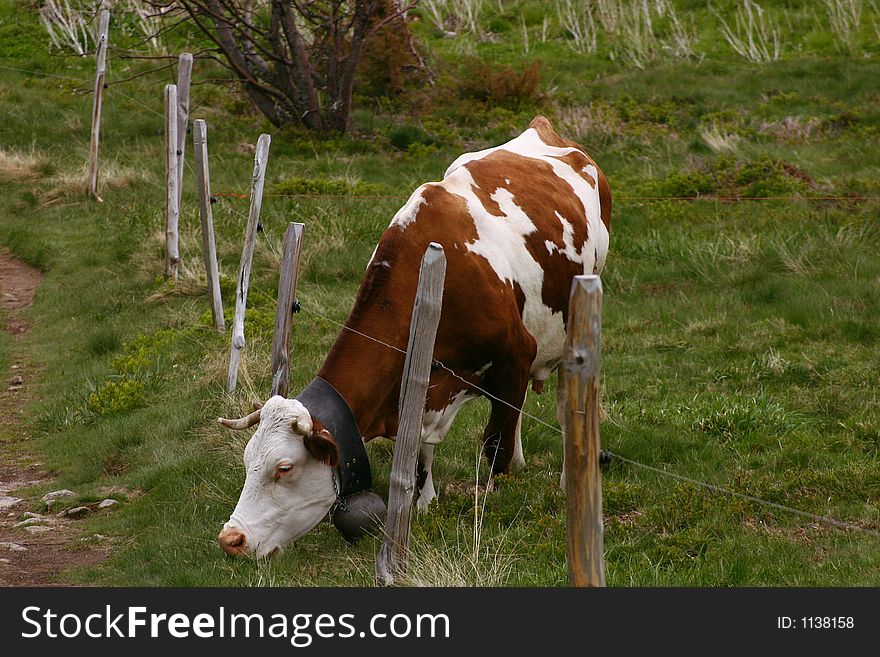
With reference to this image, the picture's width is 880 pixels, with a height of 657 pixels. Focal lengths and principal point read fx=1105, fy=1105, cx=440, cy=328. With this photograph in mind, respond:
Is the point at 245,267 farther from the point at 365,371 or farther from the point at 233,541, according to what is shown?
the point at 233,541

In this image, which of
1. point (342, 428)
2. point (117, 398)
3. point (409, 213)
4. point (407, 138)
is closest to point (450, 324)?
point (409, 213)

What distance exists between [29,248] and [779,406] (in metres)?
10.0

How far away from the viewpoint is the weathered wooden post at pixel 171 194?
11.5 m

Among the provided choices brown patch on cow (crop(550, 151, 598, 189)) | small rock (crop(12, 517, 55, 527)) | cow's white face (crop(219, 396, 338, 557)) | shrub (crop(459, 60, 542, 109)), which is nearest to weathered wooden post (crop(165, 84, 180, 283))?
brown patch on cow (crop(550, 151, 598, 189))

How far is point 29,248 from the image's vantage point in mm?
14211

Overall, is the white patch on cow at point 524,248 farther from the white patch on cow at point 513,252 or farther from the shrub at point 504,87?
the shrub at point 504,87

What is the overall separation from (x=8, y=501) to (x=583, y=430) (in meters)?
5.28

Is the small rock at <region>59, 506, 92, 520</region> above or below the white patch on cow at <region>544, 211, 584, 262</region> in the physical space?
below

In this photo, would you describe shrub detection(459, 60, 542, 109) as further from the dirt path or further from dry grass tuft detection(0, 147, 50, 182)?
the dirt path

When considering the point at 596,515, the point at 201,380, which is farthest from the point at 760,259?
the point at 596,515

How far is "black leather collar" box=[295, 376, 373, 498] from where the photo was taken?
5.82m

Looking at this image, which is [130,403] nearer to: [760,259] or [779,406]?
[779,406]

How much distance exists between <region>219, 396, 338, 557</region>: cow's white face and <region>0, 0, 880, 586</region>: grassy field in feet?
0.57

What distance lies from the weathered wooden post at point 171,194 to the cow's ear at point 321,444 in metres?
6.37
